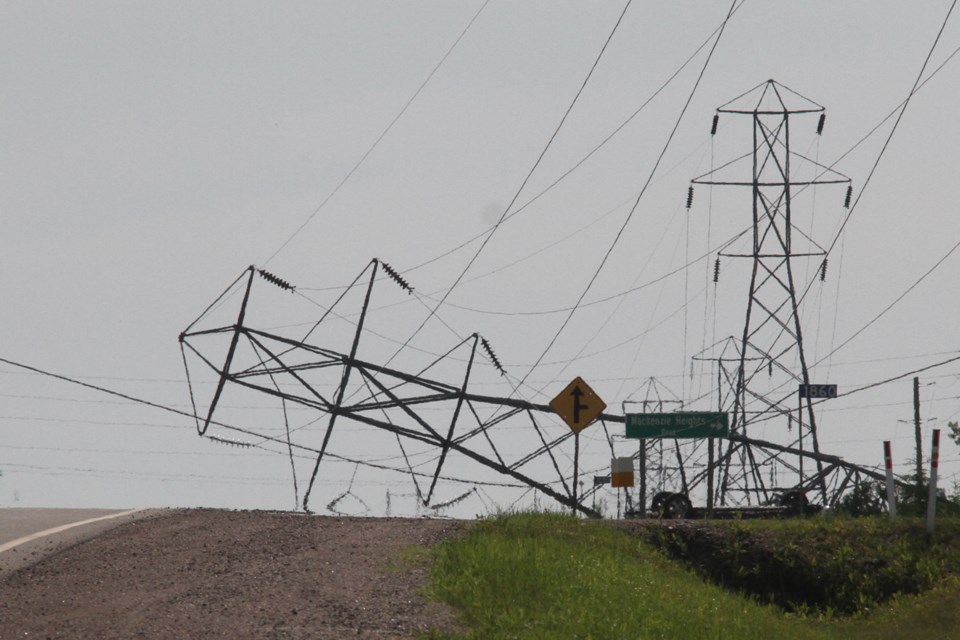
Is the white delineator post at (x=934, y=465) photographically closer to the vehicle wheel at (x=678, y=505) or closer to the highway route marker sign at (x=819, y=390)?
the vehicle wheel at (x=678, y=505)

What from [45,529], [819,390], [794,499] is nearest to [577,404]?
[45,529]

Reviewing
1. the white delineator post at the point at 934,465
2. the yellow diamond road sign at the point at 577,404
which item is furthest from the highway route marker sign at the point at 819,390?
the white delineator post at the point at 934,465

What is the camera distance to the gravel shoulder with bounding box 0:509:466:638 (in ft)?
41.2

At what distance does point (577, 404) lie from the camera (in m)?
25.2

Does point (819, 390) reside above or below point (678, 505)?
above

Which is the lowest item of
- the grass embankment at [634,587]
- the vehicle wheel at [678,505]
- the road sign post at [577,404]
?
the grass embankment at [634,587]

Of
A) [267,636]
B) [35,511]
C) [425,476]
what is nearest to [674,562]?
[267,636]

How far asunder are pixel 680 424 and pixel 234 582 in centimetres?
1830

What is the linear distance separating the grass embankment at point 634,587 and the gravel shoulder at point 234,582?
0.59 m

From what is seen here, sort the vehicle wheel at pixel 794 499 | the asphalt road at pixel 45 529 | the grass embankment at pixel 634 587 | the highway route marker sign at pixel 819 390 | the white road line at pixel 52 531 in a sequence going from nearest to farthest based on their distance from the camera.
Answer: the grass embankment at pixel 634 587
the asphalt road at pixel 45 529
the white road line at pixel 52 531
the vehicle wheel at pixel 794 499
the highway route marker sign at pixel 819 390

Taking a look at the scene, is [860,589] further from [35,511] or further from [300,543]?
[35,511]

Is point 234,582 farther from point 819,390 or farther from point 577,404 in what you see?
point 819,390

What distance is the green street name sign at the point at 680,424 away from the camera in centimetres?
3142

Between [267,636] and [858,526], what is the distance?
11549 millimetres
